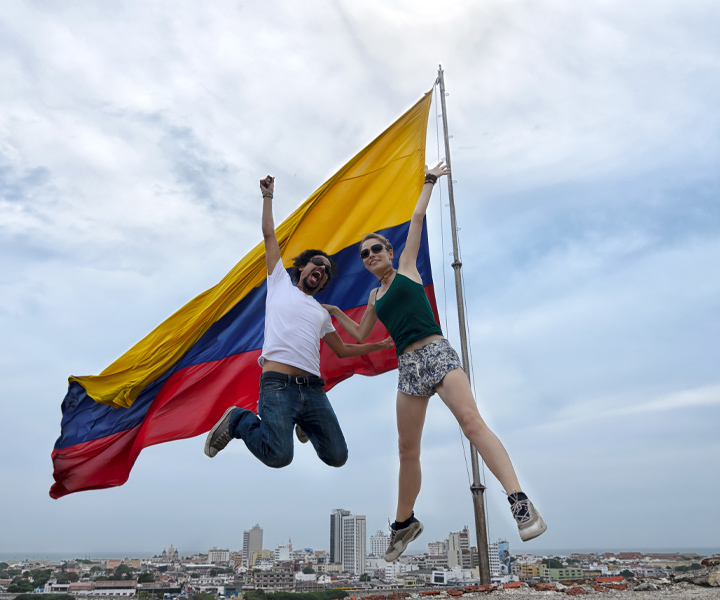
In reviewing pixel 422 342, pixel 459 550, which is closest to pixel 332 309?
pixel 422 342

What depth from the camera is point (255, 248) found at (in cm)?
713

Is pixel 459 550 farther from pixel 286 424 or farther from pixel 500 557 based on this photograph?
pixel 286 424

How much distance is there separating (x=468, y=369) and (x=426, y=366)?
288 centimetres

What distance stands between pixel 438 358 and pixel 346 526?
10.0 m

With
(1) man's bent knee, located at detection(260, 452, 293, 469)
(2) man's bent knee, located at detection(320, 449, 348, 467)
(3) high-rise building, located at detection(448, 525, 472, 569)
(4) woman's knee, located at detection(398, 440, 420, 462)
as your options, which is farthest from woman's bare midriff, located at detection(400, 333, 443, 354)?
(3) high-rise building, located at detection(448, 525, 472, 569)

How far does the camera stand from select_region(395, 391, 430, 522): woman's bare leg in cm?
464

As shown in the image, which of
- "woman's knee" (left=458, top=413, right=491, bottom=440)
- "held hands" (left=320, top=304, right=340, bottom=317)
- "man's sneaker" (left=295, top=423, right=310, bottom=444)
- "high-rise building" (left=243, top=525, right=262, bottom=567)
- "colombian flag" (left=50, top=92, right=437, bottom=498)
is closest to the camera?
"woman's knee" (left=458, top=413, right=491, bottom=440)

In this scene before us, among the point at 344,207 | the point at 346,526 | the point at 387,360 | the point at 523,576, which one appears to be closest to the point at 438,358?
the point at 387,360

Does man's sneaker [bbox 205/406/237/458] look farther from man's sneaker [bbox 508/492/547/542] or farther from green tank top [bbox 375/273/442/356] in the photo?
man's sneaker [bbox 508/492/547/542]

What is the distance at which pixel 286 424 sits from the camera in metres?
4.63

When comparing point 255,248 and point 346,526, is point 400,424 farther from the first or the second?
point 346,526

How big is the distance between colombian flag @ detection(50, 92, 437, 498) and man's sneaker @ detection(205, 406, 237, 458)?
1.73 meters

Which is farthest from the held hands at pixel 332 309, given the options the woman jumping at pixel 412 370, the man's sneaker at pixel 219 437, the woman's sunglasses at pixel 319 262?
the man's sneaker at pixel 219 437

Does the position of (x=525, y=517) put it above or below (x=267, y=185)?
below
